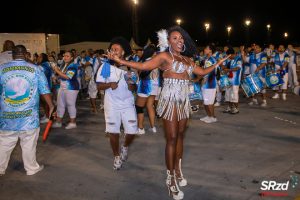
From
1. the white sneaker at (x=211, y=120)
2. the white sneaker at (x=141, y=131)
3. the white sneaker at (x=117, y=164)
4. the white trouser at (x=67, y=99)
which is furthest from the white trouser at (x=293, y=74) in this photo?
the white sneaker at (x=117, y=164)

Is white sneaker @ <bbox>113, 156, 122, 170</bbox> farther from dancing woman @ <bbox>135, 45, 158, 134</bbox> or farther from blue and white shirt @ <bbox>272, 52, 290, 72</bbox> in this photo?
blue and white shirt @ <bbox>272, 52, 290, 72</bbox>

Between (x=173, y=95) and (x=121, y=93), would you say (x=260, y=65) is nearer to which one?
(x=121, y=93)

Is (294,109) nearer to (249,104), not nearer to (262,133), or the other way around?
(249,104)

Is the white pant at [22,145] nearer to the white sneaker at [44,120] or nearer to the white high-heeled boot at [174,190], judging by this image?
the white high-heeled boot at [174,190]

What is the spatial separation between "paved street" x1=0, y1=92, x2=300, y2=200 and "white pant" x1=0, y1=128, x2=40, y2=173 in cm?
18

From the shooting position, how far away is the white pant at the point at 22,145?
4676 millimetres

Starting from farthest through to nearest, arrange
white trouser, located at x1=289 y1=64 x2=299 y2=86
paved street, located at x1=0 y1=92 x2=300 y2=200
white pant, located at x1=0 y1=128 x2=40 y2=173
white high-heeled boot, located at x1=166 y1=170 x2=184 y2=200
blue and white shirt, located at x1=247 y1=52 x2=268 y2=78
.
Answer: white trouser, located at x1=289 y1=64 x2=299 y2=86, blue and white shirt, located at x1=247 y1=52 x2=268 y2=78, white pant, located at x1=0 y1=128 x2=40 y2=173, paved street, located at x1=0 y1=92 x2=300 y2=200, white high-heeled boot, located at x1=166 y1=170 x2=184 y2=200

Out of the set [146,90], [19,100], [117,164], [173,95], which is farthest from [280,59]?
[19,100]

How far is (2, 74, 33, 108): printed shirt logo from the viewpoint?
4.52 m

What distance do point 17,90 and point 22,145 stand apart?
0.86m

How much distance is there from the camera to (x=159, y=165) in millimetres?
5094

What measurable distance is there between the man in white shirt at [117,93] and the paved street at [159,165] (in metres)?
0.62

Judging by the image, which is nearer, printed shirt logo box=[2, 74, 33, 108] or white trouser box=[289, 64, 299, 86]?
printed shirt logo box=[2, 74, 33, 108]

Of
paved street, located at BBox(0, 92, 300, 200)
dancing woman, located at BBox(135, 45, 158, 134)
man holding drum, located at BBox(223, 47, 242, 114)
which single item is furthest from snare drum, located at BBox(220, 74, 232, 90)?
dancing woman, located at BBox(135, 45, 158, 134)
